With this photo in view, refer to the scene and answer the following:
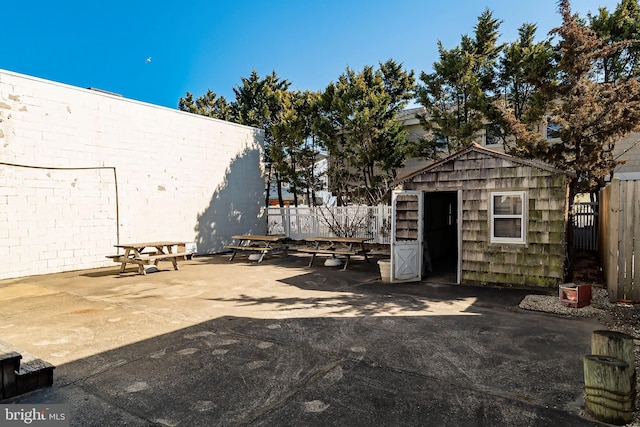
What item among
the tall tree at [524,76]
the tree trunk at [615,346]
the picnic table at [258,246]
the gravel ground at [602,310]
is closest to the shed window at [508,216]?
the gravel ground at [602,310]

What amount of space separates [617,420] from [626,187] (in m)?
4.71

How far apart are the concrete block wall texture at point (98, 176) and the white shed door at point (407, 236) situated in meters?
8.02

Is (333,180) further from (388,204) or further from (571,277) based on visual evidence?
(571,277)

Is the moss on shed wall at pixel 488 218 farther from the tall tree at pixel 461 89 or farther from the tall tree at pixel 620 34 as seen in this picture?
the tall tree at pixel 620 34

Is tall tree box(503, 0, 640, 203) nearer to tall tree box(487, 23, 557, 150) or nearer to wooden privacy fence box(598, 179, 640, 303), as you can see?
wooden privacy fence box(598, 179, 640, 303)

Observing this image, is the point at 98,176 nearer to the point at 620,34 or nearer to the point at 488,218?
the point at 488,218

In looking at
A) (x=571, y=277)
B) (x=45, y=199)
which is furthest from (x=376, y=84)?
(x=45, y=199)

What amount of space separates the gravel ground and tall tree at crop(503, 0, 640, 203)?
309cm

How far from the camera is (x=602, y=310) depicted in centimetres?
570

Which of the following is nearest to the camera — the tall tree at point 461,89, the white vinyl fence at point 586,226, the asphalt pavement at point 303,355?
the asphalt pavement at point 303,355

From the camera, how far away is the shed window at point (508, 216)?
7477mm

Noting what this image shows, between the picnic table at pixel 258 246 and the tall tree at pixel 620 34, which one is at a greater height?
the tall tree at pixel 620 34

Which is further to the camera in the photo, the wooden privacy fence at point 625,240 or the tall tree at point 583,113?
the tall tree at point 583,113

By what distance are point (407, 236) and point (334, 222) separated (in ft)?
19.9
